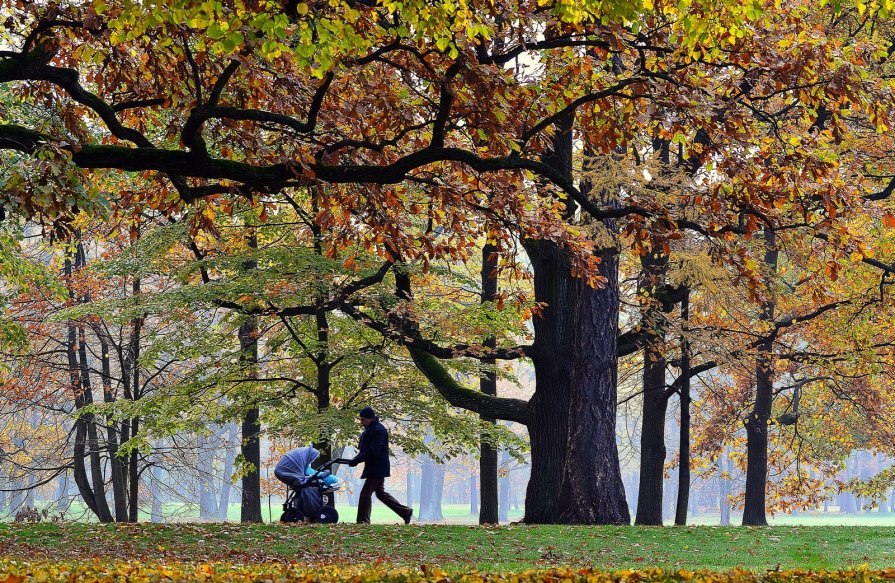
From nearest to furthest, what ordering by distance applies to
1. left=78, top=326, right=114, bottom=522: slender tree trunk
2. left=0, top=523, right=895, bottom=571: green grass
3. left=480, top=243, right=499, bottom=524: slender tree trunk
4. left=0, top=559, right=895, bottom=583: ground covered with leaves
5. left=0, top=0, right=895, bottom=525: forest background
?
left=0, top=559, right=895, bottom=583: ground covered with leaves → left=0, top=0, right=895, bottom=525: forest background → left=0, top=523, right=895, bottom=571: green grass → left=480, top=243, right=499, bottom=524: slender tree trunk → left=78, top=326, right=114, bottom=522: slender tree trunk

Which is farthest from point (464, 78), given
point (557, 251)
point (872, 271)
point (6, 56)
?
point (872, 271)

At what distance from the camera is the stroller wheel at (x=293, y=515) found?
14.4m

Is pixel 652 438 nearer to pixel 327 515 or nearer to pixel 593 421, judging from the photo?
pixel 593 421

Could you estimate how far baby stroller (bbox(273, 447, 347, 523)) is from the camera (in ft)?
46.5

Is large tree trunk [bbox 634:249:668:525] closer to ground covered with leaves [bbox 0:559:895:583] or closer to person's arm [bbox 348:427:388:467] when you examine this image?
person's arm [bbox 348:427:388:467]

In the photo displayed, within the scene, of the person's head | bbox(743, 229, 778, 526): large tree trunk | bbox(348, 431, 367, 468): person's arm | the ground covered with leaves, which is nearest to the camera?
the ground covered with leaves

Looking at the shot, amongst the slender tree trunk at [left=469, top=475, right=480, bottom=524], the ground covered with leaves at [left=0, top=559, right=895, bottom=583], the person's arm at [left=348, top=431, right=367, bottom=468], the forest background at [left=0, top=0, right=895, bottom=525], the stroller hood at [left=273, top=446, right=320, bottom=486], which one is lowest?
the slender tree trunk at [left=469, top=475, right=480, bottom=524]

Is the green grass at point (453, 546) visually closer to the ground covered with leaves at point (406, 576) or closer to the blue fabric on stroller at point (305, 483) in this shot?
the blue fabric on stroller at point (305, 483)

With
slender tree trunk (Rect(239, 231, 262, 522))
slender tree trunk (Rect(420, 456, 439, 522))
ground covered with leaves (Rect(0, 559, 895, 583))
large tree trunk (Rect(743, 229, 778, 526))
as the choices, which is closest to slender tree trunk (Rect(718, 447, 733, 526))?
slender tree trunk (Rect(420, 456, 439, 522))

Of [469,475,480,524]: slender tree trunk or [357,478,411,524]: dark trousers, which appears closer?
[357,478,411,524]: dark trousers

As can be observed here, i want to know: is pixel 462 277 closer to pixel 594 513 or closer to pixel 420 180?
pixel 594 513

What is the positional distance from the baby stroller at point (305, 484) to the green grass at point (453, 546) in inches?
61.1

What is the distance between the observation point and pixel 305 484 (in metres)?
14.2

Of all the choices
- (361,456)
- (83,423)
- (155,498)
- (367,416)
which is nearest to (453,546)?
(361,456)
